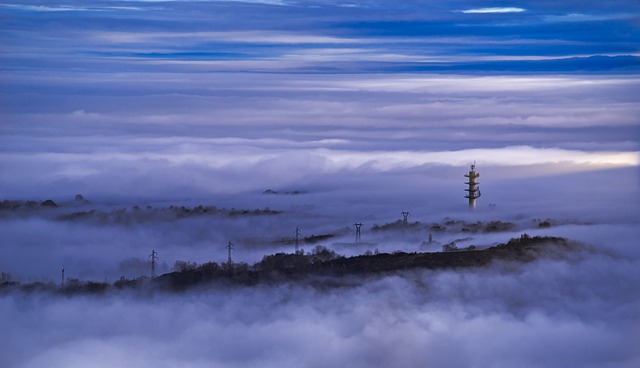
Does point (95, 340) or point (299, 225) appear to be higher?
point (299, 225)

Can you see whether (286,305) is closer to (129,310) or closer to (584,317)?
(129,310)

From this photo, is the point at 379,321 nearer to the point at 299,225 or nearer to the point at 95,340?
the point at 95,340

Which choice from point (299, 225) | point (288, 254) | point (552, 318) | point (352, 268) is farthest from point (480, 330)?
point (299, 225)

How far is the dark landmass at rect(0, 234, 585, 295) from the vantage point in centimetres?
8812

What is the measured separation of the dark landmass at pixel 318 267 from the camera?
289 feet

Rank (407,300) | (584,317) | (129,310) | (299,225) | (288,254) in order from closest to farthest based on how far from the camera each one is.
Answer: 1. (584,317)
2. (407,300)
3. (129,310)
4. (288,254)
5. (299,225)

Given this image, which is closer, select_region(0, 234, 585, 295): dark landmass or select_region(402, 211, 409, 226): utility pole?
select_region(0, 234, 585, 295): dark landmass

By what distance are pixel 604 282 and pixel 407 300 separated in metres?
14.5

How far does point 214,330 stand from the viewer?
86.2 m

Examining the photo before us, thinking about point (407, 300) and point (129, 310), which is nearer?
point (407, 300)

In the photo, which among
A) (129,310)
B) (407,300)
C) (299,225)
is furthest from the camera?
(299,225)

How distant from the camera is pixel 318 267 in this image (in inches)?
3622

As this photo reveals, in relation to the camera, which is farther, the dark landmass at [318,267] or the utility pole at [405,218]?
the utility pole at [405,218]

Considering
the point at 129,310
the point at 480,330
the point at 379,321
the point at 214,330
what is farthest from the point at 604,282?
the point at 129,310
